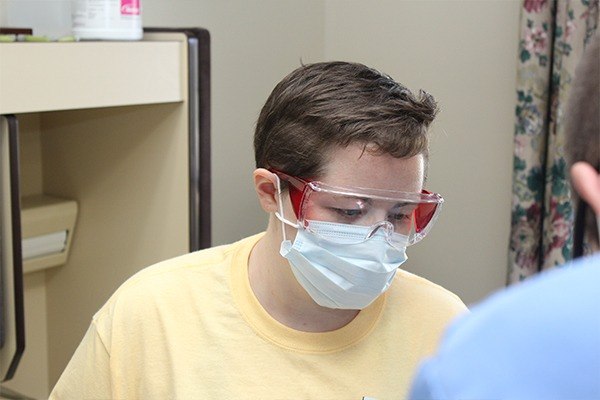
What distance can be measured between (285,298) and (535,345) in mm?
887

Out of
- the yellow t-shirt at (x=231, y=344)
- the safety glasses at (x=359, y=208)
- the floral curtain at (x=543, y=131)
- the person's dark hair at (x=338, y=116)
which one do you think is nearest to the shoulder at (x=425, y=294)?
the yellow t-shirt at (x=231, y=344)

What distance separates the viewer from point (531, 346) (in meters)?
0.55

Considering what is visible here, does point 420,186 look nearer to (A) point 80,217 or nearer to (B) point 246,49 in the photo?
(A) point 80,217

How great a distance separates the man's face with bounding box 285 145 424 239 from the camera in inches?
52.6

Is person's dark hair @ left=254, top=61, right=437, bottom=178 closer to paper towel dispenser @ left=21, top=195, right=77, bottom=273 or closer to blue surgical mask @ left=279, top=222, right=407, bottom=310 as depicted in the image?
blue surgical mask @ left=279, top=222, right=407, bottom=310

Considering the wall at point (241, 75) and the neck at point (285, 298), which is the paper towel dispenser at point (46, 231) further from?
the neck at point (285, 298)

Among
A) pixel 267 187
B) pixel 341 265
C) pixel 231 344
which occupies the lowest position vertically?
pixel 231 344

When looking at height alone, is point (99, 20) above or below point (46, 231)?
above

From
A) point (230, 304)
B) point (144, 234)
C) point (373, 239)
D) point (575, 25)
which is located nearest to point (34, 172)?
point (144, 234)

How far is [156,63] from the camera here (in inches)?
83.9

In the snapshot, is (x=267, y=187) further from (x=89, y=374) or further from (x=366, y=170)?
(x=89, y=374)

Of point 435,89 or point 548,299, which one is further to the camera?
point 435,89

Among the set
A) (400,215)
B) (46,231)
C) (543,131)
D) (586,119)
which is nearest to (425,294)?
(400,215)

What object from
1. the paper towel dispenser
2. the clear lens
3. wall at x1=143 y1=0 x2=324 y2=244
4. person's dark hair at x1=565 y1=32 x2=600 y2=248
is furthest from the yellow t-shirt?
wall at x1=143 y1=0 x2=324 y2=244
